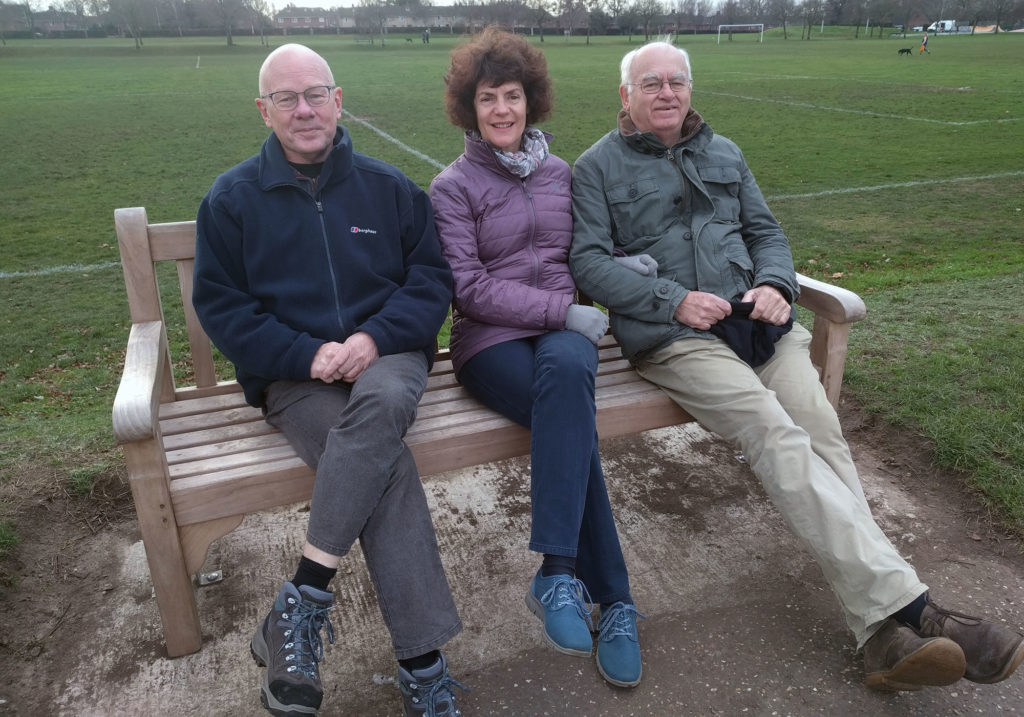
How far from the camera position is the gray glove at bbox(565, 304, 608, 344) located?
2.91 meters

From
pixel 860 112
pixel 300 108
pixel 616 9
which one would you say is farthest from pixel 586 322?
pixel 616 9

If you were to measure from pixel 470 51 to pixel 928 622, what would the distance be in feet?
7.88

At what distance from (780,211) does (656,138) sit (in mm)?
5889

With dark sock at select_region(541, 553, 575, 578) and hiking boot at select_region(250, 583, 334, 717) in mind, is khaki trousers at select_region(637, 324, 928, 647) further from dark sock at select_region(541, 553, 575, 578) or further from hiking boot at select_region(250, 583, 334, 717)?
hiking boot at select_region(250, 583, 334, 717)

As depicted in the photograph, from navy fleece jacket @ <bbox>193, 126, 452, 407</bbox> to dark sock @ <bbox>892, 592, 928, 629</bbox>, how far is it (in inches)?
65.4

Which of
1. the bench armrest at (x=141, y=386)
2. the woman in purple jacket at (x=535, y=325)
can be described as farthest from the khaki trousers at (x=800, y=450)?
the bench armrest at (x=141, y=386)

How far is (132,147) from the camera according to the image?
14094mm

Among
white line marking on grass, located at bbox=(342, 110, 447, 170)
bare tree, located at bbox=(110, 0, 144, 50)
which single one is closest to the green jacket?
white line marking on grass, located at bbox=(342, 110, 447, 170)

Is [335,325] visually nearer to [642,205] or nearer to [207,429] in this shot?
[207,429]

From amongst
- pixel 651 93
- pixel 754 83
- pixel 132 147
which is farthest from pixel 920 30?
pixel 651 93

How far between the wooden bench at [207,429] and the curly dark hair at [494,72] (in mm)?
1011

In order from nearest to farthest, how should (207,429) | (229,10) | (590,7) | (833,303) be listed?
(207,429) → (833,303) → (229,10) → (590,7)

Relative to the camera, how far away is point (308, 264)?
2771 mm

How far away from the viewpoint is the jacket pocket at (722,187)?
3273 millimetres
